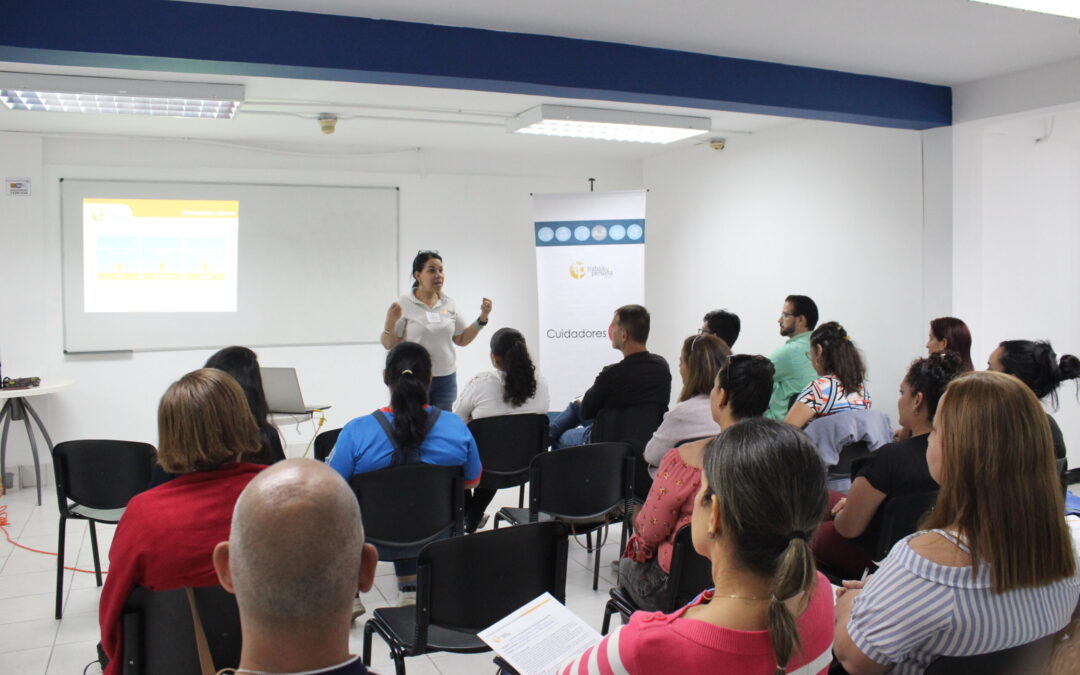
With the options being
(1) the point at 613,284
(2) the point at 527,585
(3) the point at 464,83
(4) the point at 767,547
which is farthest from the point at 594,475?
(1) the point at 613,284

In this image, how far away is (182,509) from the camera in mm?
1889

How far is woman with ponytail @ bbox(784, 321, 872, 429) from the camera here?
3.65m

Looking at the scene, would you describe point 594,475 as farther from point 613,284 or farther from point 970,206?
point 613,284

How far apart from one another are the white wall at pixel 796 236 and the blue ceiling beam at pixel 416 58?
0.80 m

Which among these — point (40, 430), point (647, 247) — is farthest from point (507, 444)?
point (647, 247)

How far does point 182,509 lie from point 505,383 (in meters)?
2.45

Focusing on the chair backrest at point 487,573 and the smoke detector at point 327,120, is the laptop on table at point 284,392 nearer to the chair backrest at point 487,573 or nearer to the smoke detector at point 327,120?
the smoke detector at point 327,120

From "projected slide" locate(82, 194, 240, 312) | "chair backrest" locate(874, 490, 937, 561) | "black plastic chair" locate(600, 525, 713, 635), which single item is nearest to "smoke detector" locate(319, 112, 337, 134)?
"projected slide" locate(82, 194, 240, 312)

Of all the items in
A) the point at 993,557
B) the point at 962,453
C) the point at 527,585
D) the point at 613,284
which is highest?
the point at 613,284

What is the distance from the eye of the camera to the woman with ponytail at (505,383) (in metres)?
4.23

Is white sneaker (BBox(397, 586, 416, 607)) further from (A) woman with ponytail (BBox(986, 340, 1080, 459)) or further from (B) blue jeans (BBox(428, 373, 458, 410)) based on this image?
(A) woman with ponytail (BBox(986, 340, 1080, 459))

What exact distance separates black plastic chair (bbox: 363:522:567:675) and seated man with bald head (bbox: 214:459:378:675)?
112 cm

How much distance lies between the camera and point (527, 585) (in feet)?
7.54

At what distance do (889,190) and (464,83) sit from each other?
3.10m
